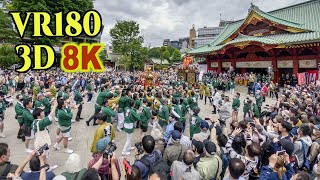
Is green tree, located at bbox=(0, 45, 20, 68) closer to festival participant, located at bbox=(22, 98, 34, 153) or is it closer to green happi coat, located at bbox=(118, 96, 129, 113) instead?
green happi coat, located at bbox=(118, 96, 129, 113)

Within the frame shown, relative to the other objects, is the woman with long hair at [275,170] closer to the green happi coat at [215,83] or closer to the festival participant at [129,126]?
the festival participant at [129,126]

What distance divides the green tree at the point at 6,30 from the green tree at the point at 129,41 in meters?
17.1

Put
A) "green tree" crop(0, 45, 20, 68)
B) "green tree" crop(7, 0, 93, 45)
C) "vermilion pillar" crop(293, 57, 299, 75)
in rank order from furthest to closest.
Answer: "green tree" crop(7, 0, 93, 45) < "green tree" crop(0, 45, 20, 68) < "vermilion pillar" crop(293, 57, 299, 75)

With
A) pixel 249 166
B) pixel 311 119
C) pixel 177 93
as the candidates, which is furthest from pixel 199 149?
pixel 177 93

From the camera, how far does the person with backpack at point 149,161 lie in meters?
3.47

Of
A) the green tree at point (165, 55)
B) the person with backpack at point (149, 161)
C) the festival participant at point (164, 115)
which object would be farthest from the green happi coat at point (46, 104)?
the green tree at point (165, 55)

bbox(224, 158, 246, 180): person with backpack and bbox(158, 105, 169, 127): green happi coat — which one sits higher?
bbox(158, 105, 169, 127): green happi coat

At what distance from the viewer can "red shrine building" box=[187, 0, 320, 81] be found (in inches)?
688

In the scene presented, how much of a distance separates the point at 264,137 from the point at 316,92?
960 cm

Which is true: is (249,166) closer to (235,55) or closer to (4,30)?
(235,55)

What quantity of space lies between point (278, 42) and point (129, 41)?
29222 mm

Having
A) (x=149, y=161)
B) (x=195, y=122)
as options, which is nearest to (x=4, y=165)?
(x=149, y=161)

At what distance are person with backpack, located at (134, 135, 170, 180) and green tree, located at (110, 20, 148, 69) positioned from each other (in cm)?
3863

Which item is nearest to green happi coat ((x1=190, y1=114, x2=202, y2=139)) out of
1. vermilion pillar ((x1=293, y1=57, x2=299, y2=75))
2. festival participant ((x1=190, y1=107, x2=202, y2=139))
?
festival participant ((x1=190, y1=107, x2=202, y2=139))
